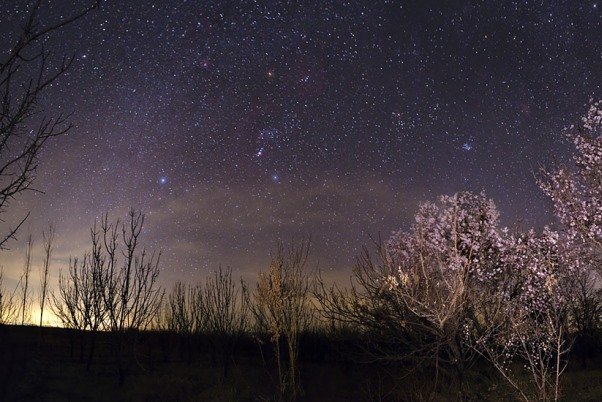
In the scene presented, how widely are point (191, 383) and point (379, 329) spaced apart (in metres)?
8.67

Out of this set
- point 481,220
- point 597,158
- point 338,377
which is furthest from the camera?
point 338,377

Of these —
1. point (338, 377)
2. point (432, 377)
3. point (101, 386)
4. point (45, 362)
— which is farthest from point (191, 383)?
point (432, 377)

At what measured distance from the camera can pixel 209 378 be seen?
2202cm

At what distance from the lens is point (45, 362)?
22.0m

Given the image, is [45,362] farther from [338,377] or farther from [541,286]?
[541,286]

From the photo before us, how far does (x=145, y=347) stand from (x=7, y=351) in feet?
83.9

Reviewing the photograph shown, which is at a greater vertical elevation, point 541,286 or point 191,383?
point 541,286

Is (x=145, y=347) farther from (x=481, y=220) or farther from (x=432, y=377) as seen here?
(x=481, y=220)

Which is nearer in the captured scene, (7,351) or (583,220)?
(7,351)

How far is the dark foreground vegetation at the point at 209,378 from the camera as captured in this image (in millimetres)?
18703

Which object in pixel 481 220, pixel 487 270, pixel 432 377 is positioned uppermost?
pixel 481 220

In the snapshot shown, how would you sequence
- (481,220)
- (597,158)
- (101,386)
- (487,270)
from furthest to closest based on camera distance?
1. (481,220)
2. (487,270)
3. (101,386)
4. (597,158)

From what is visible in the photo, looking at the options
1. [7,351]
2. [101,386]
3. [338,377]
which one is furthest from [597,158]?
[101,386]

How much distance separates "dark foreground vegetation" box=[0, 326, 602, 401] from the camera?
1870 cm
